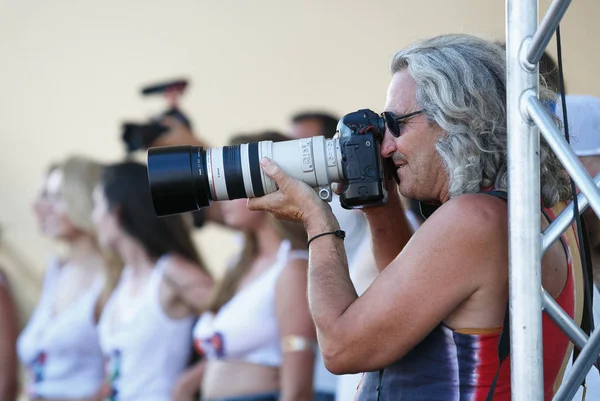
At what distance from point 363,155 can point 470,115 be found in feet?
0.67

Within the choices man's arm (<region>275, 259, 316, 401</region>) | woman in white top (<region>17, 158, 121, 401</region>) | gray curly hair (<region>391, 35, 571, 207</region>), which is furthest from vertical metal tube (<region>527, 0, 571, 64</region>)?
woman in white top (<region>17, 158, 121, 401</region>)

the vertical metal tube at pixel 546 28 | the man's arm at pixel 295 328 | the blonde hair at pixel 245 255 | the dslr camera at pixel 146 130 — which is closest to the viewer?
the vertical metal tube at pixel 546 28

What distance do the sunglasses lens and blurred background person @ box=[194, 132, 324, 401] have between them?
1.39 m

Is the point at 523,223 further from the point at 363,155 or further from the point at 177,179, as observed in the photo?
the point at 177,179

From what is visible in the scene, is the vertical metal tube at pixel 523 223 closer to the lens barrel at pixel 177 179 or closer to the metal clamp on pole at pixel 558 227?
the metal clamp on pole at pixel 558 227

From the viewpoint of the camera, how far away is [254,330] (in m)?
3.08

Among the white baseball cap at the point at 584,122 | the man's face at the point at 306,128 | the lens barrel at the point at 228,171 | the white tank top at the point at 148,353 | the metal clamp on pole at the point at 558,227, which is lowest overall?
the white tank top at the point at 148,353

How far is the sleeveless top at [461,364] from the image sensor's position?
156 cm

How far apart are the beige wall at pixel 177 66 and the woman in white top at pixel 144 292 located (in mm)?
1141

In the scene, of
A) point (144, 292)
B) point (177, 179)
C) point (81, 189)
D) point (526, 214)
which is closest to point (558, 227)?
point (526, 214)

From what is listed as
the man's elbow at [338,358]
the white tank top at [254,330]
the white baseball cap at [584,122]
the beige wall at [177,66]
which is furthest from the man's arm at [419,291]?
the beige wall at [177,66]

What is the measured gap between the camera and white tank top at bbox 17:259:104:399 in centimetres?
403

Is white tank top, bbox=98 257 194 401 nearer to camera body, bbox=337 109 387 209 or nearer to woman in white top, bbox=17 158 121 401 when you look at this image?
woman in white top, bbox=17 158 121 401

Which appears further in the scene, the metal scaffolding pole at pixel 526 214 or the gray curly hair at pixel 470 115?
the gray curly hair at pixel 470 115
